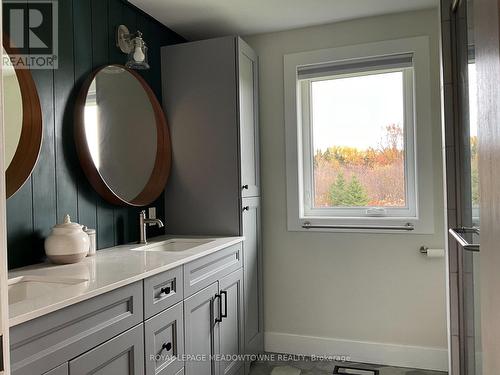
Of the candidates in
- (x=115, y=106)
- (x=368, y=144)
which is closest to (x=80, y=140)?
(x=115, y=106)

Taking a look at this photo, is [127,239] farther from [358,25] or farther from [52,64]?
[358,25]

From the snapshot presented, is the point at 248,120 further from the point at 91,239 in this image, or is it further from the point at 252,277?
the point at 91,239

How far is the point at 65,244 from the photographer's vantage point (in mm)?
1604

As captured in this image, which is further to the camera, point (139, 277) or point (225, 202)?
point (225, 202)

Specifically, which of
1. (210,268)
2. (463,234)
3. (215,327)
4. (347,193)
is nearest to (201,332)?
(215,327)

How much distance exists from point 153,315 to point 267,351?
1516 mm

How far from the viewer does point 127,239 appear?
2232 millimetres

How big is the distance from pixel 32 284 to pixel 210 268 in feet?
2.78

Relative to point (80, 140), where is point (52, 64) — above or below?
above

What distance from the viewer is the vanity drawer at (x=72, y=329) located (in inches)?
40.1

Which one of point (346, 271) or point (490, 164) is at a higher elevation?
point (490, 164)

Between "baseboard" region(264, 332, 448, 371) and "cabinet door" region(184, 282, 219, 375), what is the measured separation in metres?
0.86

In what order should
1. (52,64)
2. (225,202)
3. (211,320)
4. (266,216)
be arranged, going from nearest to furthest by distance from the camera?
(52,64) → (211,320) → (225,202) → (266,216)
